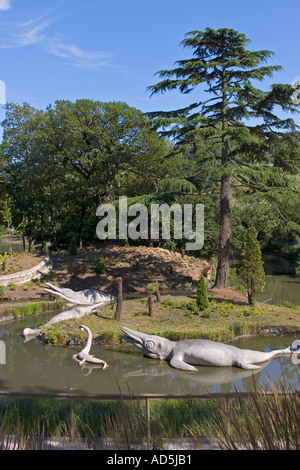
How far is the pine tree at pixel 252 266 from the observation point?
671 inches

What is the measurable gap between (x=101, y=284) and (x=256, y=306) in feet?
31.8

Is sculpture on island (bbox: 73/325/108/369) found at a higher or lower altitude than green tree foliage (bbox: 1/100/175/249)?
lower

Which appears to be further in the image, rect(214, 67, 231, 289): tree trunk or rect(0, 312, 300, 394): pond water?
rect(214, 67, 231, 289): tree trunk

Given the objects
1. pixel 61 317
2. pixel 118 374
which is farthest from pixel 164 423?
pixel 61 317

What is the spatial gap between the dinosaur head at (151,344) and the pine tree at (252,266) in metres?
6.19

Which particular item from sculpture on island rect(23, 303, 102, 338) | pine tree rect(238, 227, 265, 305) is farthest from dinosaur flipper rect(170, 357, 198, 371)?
pine tree rect(238, 227, 265, 305)

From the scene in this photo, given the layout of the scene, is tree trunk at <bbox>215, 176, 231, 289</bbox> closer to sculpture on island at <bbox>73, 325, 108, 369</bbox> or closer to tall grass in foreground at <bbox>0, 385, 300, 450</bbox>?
sculpture on island at <bbox>73, 325, 108, 369</bbox>

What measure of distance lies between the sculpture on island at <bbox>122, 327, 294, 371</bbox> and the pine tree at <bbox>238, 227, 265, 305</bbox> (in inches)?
208

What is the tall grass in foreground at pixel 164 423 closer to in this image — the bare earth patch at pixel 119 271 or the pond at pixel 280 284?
the pond at pixel 280 284

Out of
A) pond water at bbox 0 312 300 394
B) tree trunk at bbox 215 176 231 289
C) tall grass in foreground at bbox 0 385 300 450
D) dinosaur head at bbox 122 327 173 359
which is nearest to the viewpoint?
tall grass in foreground at bbox 0 385 300 450

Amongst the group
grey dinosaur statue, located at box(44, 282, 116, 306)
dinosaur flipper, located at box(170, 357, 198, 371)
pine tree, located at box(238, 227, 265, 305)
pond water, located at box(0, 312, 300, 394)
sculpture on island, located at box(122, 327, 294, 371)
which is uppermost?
pine tree, located at box(238, 227, 265, 305)

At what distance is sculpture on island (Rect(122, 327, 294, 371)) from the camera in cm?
1134

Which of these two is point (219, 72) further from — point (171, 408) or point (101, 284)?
point (171, 408)
